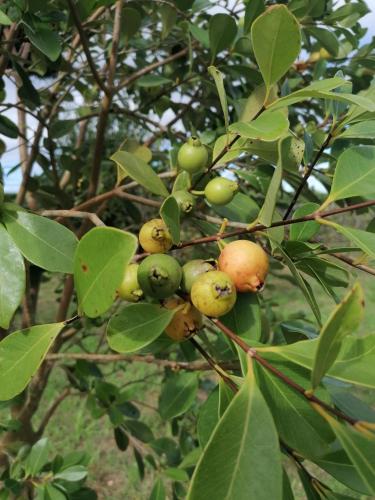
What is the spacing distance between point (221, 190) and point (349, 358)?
30cm

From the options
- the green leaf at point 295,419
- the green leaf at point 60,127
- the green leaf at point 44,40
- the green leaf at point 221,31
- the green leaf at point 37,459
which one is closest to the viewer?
the green leaf at point 295,419

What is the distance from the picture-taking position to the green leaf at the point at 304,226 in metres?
0.64

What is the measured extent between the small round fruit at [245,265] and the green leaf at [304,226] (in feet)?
0.33

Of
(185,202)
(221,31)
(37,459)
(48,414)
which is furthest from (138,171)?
(48,414)

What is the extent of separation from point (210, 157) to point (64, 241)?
0.31 metres

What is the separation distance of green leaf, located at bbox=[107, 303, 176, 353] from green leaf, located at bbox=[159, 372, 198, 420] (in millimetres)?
547

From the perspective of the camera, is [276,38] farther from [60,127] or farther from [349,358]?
[60,127]

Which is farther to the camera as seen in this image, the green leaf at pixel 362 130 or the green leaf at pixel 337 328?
the green leaf at pixel 362 130

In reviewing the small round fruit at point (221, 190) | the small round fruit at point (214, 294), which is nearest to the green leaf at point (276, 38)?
the small round fruit at point (221, 190)

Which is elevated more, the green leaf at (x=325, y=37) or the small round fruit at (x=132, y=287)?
the green leaf at (x=325, y=37)

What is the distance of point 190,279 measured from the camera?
0.58 metres

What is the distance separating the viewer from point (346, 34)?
1.24m

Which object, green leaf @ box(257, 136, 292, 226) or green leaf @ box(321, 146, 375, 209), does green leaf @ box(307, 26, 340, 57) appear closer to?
green leaf @ box(321, 146, 375, 209)

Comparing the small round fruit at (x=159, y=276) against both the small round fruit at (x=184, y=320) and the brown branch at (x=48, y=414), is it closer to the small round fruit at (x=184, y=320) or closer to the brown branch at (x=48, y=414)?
the small round fruit at (x=184, y=320)
